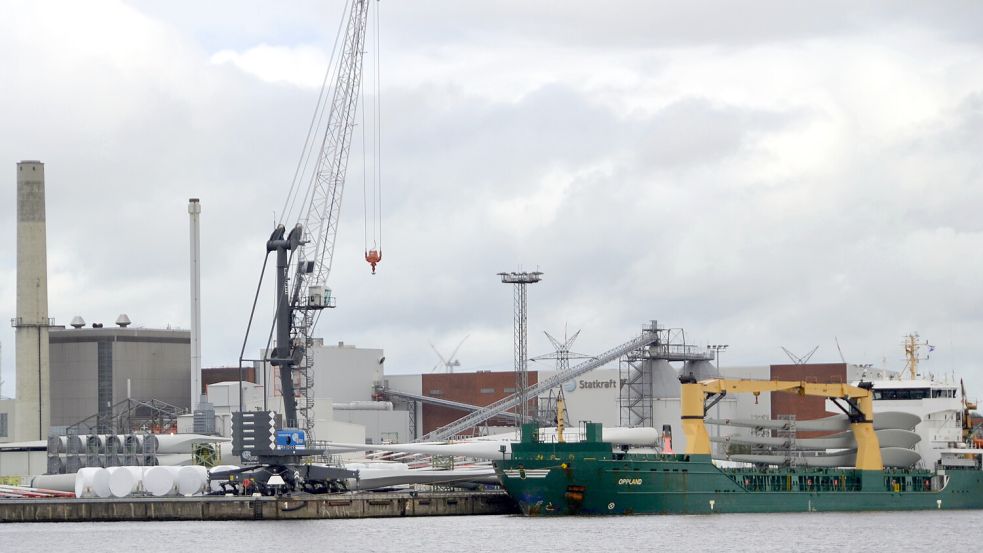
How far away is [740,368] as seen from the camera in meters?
139

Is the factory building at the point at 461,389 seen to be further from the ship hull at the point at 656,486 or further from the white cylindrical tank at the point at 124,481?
the ship hull at the point at 656,486

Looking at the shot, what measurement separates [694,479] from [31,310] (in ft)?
232

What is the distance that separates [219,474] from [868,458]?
125ft

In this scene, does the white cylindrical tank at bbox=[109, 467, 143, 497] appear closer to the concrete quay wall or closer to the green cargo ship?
the concrete quay wall

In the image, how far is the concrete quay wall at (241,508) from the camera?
3622 inches

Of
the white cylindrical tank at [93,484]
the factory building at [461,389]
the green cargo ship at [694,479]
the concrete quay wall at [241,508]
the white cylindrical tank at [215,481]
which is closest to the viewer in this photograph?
the green cargo ship at [694,479]

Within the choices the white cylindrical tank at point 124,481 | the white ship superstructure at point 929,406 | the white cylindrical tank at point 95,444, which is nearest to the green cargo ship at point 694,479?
the white ship superstructure at point 929,406

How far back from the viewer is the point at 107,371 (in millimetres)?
150125

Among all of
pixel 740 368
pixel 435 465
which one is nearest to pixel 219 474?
pixel 435 465

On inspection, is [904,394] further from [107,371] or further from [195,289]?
[107,371]

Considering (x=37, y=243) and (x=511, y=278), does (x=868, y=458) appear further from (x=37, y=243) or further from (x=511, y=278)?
(x=37, y=243)

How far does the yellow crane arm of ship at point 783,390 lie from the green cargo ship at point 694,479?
6 cm

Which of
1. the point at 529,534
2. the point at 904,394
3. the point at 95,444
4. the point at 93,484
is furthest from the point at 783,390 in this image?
the point at 95,444

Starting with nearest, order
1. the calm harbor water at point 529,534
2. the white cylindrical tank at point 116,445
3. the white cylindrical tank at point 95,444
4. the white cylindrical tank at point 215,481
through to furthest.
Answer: the calm harbor water at point 529,534
the white cylindrical tank at point 215,481
the white cylindrical tank at point 116,445
the white cylindrical tank at point 95,444
